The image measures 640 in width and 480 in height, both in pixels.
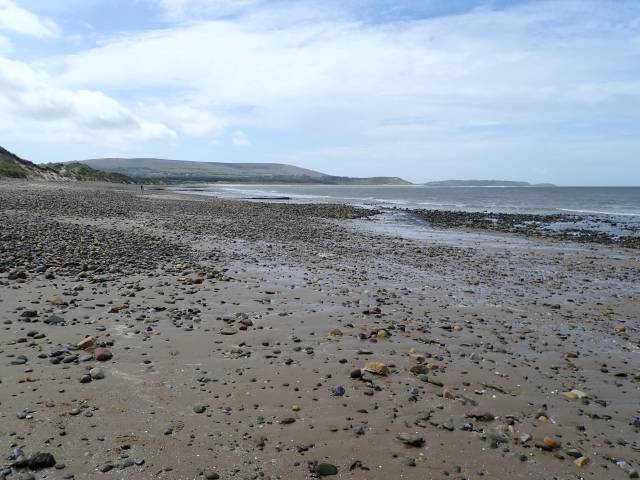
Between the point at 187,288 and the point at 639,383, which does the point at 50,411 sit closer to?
the point at 187,288

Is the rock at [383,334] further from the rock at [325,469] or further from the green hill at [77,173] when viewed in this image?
the green hill at [77,173]

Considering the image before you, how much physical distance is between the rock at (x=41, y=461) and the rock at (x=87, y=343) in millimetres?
2894

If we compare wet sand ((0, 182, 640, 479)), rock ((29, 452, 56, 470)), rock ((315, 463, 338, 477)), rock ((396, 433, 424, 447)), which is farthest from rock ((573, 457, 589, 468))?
rock ((29, 452, 56, 470))

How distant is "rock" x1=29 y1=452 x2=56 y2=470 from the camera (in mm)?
4168

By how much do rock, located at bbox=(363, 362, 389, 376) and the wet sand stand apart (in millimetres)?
21

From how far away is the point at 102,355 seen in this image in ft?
21.9

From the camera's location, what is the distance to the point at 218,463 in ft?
14.6

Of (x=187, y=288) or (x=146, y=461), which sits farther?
(x=187, y=288)

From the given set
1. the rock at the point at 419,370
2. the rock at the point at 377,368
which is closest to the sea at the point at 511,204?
the rock at the point at 419,370

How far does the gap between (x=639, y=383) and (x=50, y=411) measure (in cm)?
804

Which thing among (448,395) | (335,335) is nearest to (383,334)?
(335,335)

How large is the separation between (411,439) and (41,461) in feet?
11.9

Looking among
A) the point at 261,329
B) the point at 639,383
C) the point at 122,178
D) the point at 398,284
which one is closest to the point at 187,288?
the point at 261,329

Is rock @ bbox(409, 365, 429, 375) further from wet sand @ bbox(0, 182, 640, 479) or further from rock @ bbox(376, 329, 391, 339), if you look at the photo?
rock @ bbox(376, 329, 391, 339)
